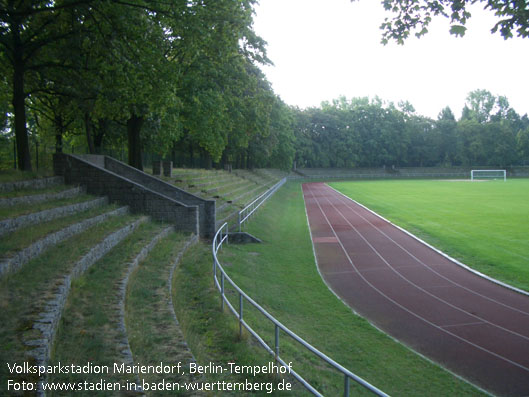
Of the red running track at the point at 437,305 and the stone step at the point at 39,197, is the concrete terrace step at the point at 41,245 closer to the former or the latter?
the stone step at the point at 39,197

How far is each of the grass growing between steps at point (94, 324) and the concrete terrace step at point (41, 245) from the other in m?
0.95

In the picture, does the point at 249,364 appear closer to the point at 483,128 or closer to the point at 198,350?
the point at 198,350

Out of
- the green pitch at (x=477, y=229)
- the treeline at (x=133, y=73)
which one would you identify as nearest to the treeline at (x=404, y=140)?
the treeline at (x=133, y=73)

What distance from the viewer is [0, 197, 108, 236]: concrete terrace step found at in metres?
8.34

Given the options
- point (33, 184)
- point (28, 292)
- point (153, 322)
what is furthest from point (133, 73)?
point (153, 322)

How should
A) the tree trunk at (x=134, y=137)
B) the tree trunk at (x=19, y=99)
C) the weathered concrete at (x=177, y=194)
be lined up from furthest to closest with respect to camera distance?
the tree trunk at (x=134, y=137)
the weathered concrete at (x=177, y=194)
the tree trunk at (x=19, y=99)

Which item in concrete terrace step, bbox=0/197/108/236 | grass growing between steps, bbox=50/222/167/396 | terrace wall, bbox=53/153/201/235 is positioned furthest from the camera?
terrace wall, bbox=53/153/201/235

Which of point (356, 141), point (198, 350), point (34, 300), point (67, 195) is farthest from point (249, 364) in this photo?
point (356, 141)

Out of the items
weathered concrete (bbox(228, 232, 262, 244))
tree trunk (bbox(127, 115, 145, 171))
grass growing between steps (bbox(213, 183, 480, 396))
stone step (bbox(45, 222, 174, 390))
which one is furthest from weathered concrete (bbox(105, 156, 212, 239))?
stone step (bbox(45, 222, 174, 390))

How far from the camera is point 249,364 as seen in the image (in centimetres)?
611

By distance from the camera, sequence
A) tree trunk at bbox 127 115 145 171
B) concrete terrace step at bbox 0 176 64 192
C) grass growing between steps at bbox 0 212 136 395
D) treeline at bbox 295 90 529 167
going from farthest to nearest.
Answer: treeline at bbox 295 90 529 167, tree trunk at bbox 127 115 145 171, concrete terrace step at bbox 0 176 64 192, grass growing between steps at bbox 0 212 136 395

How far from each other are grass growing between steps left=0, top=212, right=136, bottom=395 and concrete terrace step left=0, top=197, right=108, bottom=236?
98 cm

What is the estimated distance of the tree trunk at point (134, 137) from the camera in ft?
65.4

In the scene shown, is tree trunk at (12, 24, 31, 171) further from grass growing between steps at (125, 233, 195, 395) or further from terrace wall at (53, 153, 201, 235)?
grass growing between steps at (125, 233, 195, 395)
